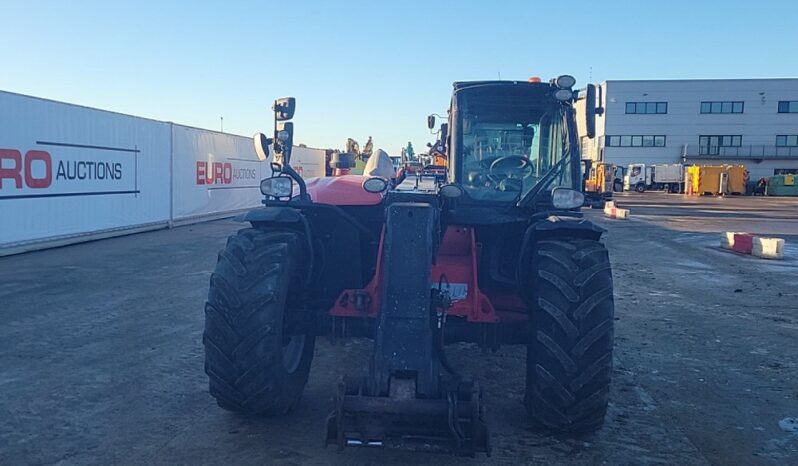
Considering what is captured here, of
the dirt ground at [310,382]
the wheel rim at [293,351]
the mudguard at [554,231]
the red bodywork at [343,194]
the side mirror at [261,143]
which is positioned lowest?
the dirt ground at [310,382]

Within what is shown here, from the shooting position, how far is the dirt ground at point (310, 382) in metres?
4.79

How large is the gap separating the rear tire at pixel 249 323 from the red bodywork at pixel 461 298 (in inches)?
20.2

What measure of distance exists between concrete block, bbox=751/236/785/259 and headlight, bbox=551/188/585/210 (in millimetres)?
12863

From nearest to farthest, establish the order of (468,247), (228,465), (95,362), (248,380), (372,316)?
(228,465)
(248,380)
(372,316)
(468,247)
(95,362)

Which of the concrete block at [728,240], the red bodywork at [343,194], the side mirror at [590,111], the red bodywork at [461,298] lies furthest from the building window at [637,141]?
the red bodywork at [461,298]

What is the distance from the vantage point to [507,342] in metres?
5.16

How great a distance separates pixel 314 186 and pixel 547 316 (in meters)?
2.71

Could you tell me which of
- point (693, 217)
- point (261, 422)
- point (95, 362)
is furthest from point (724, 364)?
point (693, 217)

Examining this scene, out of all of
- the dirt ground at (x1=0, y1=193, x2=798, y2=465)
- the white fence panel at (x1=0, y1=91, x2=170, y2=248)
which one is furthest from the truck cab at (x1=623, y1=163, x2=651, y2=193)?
the dirt ground at (x1=0, y1=193, x2=798, y2=465)


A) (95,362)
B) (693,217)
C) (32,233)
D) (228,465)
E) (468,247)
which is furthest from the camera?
(693,217)

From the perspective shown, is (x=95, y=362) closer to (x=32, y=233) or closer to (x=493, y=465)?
(x=493, y=465)

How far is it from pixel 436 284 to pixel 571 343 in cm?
122

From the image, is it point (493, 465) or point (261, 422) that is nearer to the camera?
point (493, 465)

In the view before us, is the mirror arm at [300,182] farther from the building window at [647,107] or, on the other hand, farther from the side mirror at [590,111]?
the building window at [647,107]
